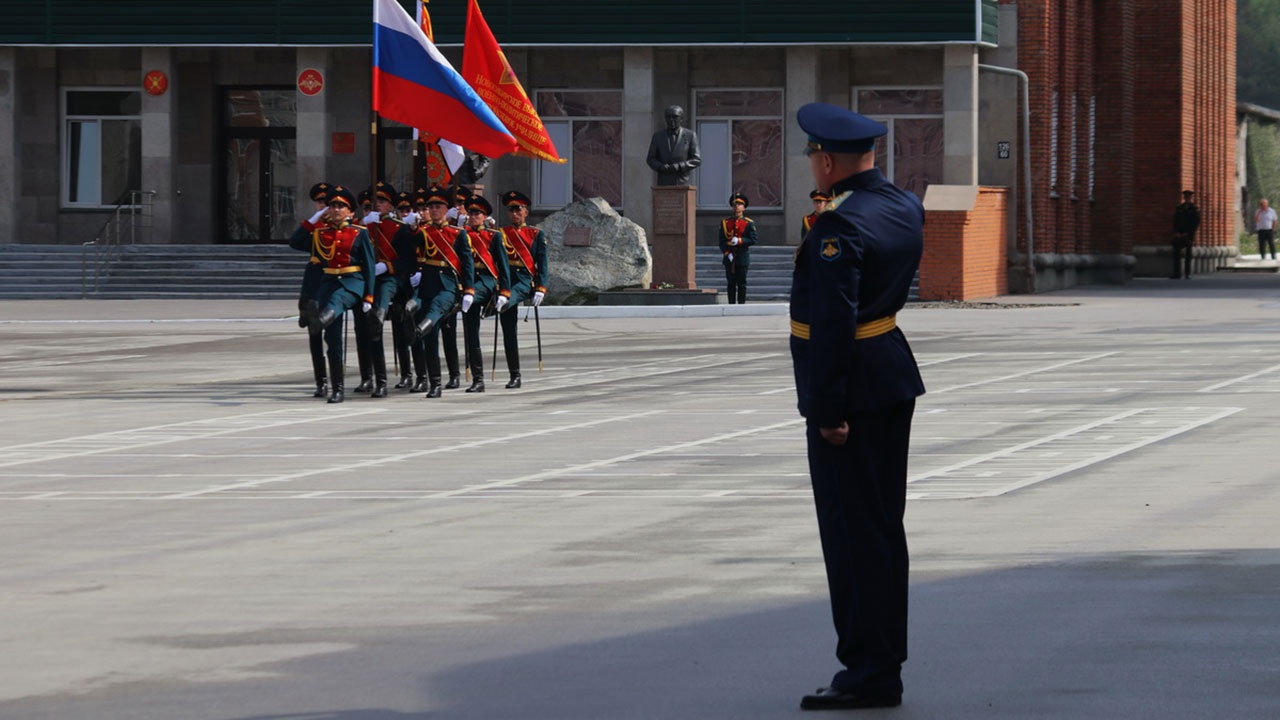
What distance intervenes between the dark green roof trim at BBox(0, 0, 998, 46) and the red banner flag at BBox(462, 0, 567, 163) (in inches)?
729

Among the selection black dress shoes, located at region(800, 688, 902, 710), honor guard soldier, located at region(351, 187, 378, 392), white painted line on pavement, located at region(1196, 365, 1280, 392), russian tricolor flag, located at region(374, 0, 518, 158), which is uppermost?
russian tricolor flag, located at region(374, 0, 518, 158)

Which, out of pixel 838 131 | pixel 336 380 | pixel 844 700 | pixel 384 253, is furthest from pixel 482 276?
pixel 844 700

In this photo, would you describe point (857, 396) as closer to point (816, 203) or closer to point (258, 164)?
point (816, 203)

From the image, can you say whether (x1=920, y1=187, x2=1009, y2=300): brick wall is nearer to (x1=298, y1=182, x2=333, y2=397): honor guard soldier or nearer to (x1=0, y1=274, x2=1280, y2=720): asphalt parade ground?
(x1=0, y1=274, x2=1280, y2=720): asphalt parade ground

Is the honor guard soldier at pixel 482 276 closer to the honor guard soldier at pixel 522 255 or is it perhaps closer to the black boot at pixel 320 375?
the honor guard soldier at pixel 522 255

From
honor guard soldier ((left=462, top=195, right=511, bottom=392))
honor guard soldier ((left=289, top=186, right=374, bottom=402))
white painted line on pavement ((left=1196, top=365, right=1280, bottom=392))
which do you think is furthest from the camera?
honor guard soldier ((left=462, top=195, right=511, bottom=392))

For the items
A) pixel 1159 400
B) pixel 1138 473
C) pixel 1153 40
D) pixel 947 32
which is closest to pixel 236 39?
pixel 947 32

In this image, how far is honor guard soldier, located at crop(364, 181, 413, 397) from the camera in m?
20.3

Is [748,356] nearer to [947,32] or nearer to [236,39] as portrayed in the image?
[947,32]

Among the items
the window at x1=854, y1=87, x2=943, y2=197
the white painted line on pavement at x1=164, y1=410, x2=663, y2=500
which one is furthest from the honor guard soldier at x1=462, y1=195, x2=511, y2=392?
the window at x1=854, y1=87, x2=943, y2=197

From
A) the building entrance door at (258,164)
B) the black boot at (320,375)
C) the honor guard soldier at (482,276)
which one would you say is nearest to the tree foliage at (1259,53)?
the building entrance door at (258,164)

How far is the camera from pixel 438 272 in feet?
67.2

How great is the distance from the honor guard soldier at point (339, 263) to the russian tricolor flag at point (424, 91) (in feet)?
10.2

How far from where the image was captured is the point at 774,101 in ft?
154
